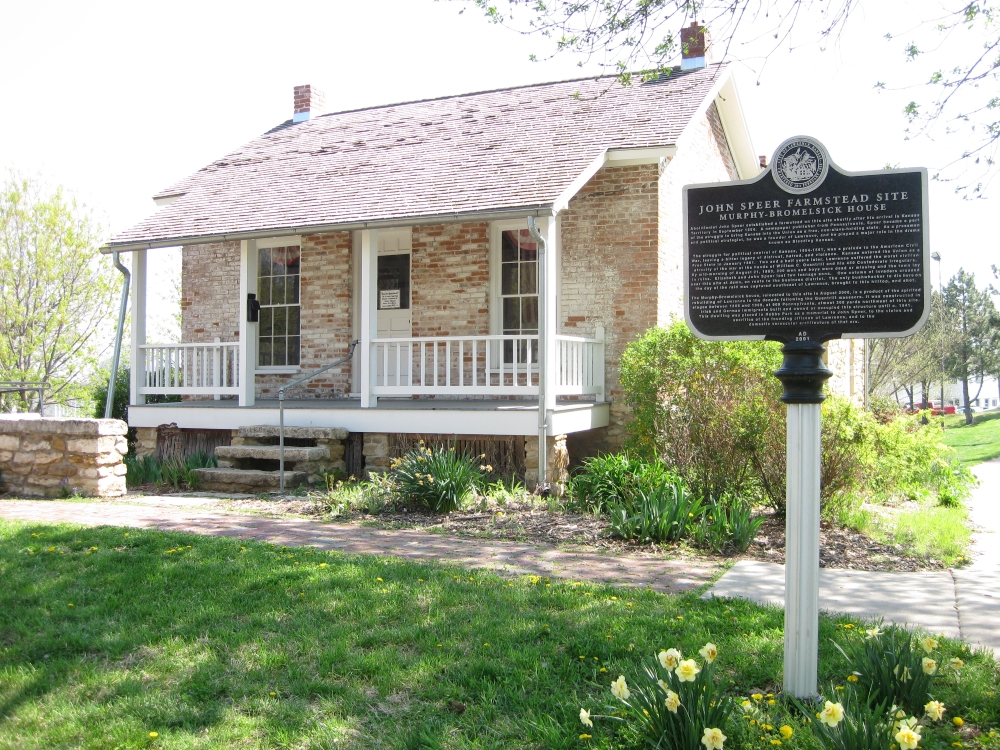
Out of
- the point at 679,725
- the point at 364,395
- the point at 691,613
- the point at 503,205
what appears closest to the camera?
the point at 679,725

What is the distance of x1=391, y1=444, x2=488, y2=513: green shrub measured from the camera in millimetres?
9094

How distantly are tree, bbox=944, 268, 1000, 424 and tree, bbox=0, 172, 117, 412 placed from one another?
3601cm

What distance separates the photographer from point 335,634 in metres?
4.81

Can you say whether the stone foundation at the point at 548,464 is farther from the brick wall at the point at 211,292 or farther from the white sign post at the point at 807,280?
the brick wall at the point at 211,292

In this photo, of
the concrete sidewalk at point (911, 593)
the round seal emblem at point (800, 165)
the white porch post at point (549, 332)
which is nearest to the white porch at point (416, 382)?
the white porch post at point (549, 332)

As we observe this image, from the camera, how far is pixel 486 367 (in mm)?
11164

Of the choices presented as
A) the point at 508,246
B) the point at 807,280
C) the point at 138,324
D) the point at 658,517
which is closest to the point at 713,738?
the point at 807,280

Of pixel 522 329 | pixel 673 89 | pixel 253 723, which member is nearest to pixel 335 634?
pixel 253 723

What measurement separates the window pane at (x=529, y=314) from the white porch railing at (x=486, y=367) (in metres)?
0.27

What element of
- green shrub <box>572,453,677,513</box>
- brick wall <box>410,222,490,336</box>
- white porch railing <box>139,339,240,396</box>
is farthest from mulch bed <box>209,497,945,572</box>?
brick wall <box>410,222,490,336</box>

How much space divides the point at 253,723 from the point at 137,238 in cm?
1028

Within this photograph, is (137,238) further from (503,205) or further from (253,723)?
(253,723)

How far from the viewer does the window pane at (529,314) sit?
41.3 feet

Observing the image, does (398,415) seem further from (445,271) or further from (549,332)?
(445,271)
